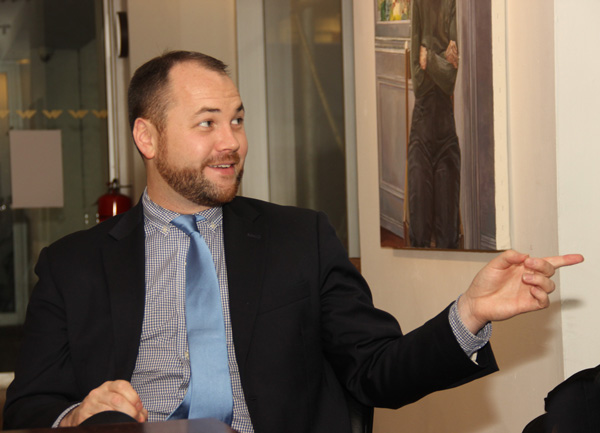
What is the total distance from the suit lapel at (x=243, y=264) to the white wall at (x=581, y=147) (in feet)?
2.38

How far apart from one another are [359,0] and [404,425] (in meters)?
1.66

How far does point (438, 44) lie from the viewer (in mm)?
2428

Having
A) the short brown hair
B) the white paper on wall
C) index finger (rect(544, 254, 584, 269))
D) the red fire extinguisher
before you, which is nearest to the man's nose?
the short brown hair

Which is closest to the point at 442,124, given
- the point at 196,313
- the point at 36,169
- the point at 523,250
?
the point at 523,250

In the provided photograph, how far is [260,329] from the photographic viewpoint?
183cm

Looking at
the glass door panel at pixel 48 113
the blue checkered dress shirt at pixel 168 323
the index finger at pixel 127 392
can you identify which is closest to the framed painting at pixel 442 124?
the blue checkered dress shirt at pixel 168 323

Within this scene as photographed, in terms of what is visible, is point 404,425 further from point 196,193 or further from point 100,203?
point 100,203

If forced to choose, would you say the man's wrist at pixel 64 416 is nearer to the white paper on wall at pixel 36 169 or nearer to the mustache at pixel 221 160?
the mustache at pixel 221 160

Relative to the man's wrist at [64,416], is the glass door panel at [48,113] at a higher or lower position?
higher

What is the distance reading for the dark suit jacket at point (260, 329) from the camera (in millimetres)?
1761

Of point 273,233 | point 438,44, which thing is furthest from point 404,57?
point 273,233

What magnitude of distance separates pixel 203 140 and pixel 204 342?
0.49 m

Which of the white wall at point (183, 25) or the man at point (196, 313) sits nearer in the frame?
the man at point (196, 313)

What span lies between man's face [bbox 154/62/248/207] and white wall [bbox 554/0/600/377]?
77cm
